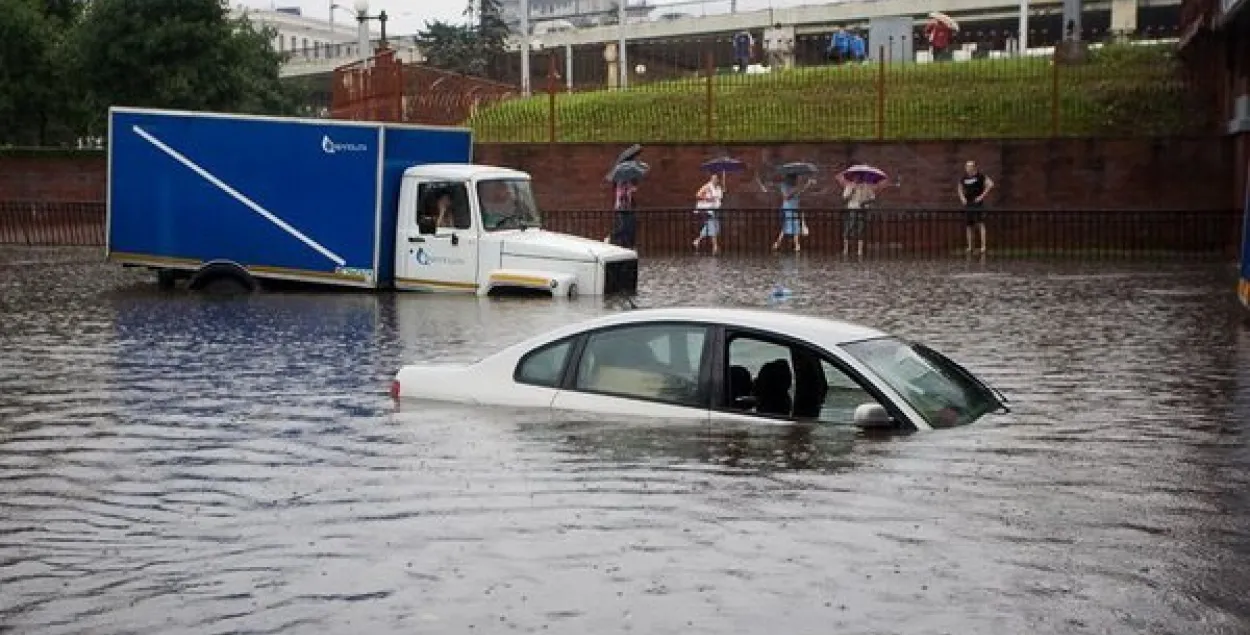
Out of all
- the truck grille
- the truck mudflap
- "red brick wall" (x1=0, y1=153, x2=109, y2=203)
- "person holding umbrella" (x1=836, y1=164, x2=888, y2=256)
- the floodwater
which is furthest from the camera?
"red brick wall" (x1=0, y1=153, x2=109, y2=203)

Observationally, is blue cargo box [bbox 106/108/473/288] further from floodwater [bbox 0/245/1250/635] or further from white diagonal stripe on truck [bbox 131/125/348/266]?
floodwater [bbox 0/245/1250/635]

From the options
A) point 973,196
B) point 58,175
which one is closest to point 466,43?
point 58,175

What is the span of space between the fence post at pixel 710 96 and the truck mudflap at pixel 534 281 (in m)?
14.5

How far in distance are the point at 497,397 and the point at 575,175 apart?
2632 cm

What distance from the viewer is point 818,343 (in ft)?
33.2

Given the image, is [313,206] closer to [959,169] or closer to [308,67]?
[959,169]

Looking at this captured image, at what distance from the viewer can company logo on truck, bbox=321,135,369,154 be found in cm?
2380

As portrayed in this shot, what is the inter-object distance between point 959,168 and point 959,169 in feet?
0.07

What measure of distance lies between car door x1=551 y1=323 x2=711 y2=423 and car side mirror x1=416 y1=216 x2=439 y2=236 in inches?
506

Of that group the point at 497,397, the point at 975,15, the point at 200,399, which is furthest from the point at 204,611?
the point at 975,15

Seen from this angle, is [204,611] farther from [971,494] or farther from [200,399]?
[200,399]

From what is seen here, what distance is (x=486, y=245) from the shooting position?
23.0m

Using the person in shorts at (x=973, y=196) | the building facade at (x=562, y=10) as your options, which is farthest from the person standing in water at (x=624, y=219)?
the building facade at (x=562, y=10)

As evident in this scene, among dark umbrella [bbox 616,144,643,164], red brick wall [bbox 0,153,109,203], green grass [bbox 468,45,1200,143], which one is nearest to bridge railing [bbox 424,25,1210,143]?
green grass [bbox 468,45,1200,143]
